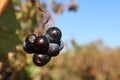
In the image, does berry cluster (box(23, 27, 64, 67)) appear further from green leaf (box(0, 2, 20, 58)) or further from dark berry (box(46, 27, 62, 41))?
green leaf (box(0, 2, 20, 58))

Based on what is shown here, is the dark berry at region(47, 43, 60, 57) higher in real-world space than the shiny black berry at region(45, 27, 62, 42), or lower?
lower

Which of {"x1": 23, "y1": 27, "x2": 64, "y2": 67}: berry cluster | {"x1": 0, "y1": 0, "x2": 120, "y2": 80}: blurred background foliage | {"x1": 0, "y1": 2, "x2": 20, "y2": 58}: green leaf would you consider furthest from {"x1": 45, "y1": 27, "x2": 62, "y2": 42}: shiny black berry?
{"x1": 0, "y1": 2, "x2": 20, "y2": 58}: green leaf

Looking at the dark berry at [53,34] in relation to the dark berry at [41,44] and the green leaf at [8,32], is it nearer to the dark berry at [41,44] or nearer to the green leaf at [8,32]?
the dark berry at [41,44]

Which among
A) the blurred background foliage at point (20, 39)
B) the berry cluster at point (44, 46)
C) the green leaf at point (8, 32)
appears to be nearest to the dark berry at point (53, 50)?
the berry cluster at point (44, 46)

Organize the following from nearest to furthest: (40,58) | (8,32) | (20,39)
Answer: (40,58) → (8,32) → (20,39)

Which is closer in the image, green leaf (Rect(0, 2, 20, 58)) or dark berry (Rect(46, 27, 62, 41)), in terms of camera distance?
dark berry (Rect(46, 27, 62, 41))

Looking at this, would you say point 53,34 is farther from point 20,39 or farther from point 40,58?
point 20,39

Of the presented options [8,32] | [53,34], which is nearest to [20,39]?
[8,32]

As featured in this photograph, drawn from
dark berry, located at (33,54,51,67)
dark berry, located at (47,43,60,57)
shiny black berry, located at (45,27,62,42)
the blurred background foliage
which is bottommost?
the blurred background foliage

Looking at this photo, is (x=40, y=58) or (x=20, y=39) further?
(x=20, y=39)
